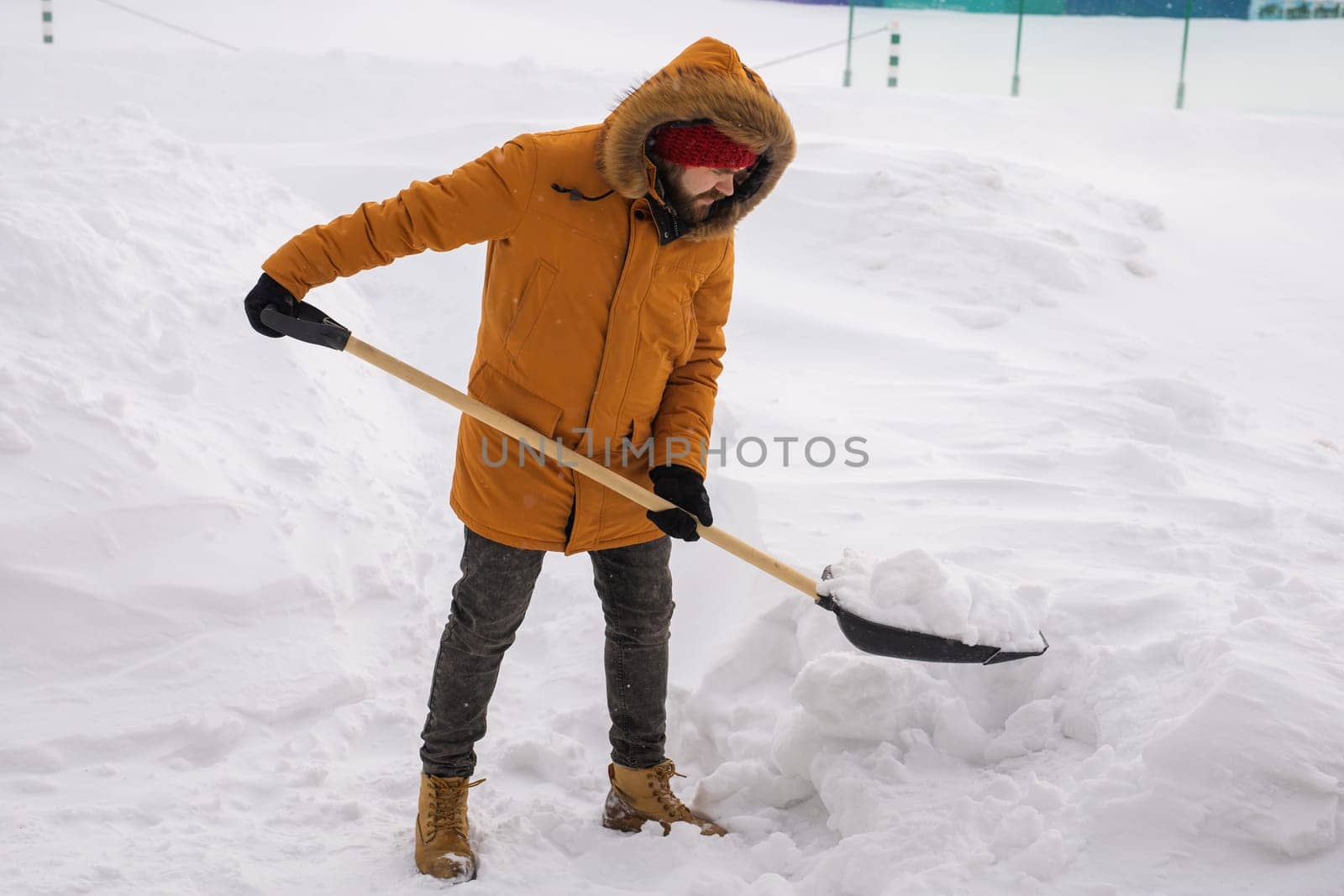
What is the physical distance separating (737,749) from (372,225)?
1496 mm

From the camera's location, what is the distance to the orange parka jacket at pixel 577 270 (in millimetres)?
2109

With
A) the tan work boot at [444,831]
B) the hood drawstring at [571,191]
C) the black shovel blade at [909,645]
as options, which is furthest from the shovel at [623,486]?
the tan work boot at [444,831]

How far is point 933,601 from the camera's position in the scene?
2.45m

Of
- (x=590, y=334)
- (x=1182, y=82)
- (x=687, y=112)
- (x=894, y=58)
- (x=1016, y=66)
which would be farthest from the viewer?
(x=894, y=58)

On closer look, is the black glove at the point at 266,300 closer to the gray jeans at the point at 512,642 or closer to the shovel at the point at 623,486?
the shovel at the point at 623,486

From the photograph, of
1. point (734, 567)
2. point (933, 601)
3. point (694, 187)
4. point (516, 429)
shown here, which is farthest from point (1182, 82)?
point (516, 429)

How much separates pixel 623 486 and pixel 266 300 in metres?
0.76

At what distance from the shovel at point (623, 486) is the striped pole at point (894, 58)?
34.7 ft

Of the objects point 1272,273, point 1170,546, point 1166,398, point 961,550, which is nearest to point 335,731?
point 961,550

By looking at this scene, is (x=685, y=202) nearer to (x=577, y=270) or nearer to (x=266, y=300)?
(x=577, y=270)

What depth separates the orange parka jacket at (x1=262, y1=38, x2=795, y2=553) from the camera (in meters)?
2.11

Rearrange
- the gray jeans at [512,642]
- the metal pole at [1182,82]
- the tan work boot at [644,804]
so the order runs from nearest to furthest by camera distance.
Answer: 1. the gray jeans at [512,642]
2. the tan work boot at [644,804]
3. the metal pole at [1182,82]

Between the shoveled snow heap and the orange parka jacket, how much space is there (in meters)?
0.50

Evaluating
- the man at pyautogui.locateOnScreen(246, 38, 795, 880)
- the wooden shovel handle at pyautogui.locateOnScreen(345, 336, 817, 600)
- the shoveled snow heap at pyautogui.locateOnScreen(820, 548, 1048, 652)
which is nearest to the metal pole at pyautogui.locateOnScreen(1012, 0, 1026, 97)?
the shoveled snow heap at pyautogui.locateOnScreen(820, 548, 1048, 652)
